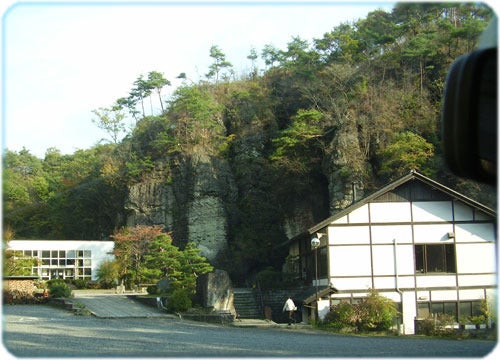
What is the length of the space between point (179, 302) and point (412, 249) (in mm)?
8330

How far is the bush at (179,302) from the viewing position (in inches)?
835

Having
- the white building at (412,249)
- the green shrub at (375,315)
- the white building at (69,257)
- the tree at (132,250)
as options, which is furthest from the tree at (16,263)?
the green shrub at (375,315)

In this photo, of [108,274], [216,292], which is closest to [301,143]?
[108,274]

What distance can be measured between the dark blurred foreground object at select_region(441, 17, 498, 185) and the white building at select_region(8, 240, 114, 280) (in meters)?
33.9

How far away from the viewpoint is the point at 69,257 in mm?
34938

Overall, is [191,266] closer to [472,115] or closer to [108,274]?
Answer: [108,274]

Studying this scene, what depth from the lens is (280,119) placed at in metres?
37.2

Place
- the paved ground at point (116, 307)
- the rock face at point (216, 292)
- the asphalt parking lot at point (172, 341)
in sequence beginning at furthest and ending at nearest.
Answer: the rock face at point (216, 292)
the paved ground at point (116, 307)
the asphalt parking lot at point (172, 341)

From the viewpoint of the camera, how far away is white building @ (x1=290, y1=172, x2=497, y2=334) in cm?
2128

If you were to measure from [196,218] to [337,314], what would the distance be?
1593cm

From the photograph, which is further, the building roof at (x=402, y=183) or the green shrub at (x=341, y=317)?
the building roof at (x=402, y=183)

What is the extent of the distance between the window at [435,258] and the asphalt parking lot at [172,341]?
566cm

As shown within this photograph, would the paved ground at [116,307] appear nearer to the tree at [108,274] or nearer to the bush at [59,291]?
the bush at [59,291]

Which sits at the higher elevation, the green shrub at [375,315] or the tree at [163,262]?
the tree at [163,262]
